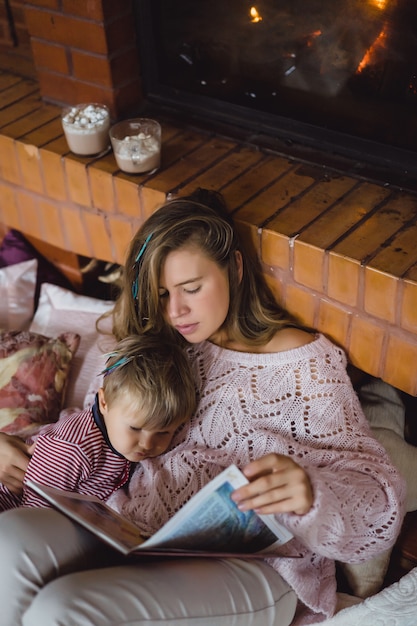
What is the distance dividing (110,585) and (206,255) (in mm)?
595

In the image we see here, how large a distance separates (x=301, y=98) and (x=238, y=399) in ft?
2.20

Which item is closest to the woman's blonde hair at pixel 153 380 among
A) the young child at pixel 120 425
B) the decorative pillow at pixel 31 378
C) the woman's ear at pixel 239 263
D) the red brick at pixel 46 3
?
the young child at pixel 120 425

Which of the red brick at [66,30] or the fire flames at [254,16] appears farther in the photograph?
the red brick at [66,30]

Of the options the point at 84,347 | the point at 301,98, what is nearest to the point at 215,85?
the point at 301,98

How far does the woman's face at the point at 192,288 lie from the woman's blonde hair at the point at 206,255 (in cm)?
1

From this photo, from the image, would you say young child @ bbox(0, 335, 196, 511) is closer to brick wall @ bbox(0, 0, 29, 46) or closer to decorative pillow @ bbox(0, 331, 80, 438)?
decorative pillow @ bbox(0, 331, 80, 438)

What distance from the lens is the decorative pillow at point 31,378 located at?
1.65 meters

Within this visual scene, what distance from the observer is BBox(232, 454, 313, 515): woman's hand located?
110cm

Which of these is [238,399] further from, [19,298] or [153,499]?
[19,298]

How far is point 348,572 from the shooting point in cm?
142

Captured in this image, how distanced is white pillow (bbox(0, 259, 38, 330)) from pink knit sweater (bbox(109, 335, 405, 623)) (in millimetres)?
636

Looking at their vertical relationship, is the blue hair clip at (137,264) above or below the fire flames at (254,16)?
below

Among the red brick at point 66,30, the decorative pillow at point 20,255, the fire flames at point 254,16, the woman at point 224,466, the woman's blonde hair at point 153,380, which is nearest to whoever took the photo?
the woman at point 224,466

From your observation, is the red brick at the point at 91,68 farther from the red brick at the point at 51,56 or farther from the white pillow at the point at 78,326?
the white pillow at the point at 78,326
